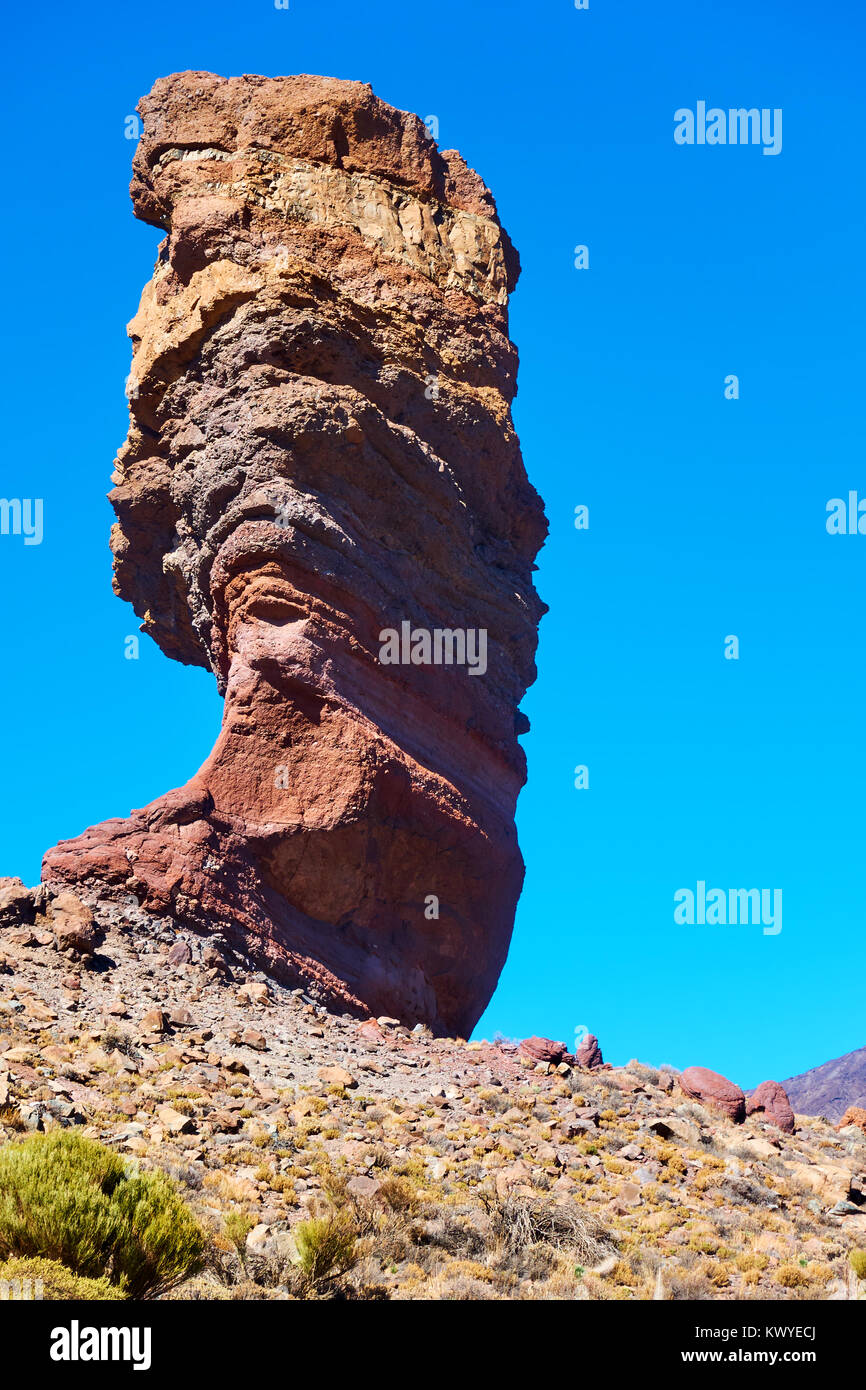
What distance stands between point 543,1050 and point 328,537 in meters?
8.81

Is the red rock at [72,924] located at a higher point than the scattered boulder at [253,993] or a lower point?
higher


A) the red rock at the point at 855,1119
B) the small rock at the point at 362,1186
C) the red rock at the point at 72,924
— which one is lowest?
the small rock at the point at 362,1186

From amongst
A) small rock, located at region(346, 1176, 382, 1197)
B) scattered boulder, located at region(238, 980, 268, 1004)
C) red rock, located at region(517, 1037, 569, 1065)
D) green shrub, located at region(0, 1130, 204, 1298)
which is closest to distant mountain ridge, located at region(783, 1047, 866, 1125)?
red rock, located at region(517, 1037, 569, 1065)

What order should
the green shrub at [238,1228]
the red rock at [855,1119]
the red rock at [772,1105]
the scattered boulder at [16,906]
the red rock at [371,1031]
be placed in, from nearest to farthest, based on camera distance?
the green shrub at [238,1228] → the scattered boulder at [16,906] → the red rock at [371,1031] → the red rock at [772,1105] → the red rock at [855,1119]

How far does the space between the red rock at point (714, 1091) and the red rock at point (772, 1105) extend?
0.41 metres

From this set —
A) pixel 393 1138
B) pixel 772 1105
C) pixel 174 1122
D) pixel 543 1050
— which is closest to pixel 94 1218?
pixel 174 1122

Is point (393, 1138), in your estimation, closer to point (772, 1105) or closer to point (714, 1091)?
point (714, 1091)

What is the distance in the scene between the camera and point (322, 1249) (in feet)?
36.2

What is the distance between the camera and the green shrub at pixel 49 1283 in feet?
28.9

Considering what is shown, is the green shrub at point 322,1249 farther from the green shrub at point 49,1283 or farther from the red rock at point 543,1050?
the red rock at point 543,1050

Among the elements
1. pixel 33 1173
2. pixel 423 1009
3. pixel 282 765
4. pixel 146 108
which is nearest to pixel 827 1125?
pixel 423 1009

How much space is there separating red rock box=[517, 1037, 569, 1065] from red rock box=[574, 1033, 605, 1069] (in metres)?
0.31

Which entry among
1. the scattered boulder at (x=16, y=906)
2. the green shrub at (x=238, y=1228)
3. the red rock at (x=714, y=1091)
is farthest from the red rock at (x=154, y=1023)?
the red rock at (x=714, y=1091)

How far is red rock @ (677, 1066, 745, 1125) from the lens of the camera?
1897 cm
